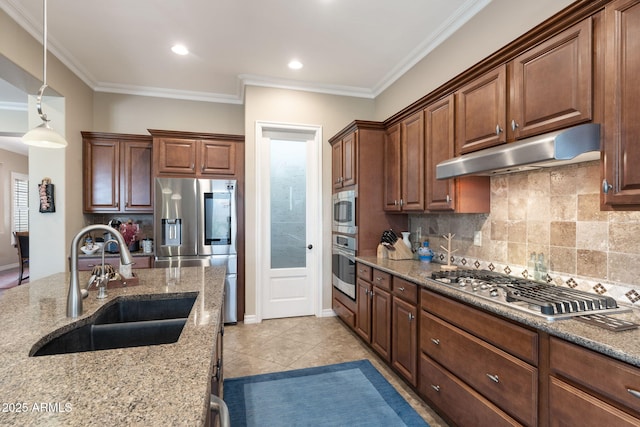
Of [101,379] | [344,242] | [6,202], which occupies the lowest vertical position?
[101,379]

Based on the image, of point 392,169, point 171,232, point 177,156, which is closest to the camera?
point 392,169

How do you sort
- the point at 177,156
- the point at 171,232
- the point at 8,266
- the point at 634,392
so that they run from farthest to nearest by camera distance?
the point at 8,266 < the point at 177,156 < the point at 171,232 < the point at 634,392

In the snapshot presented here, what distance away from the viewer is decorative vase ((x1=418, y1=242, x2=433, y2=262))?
306 centimetres

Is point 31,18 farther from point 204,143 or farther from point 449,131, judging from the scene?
point 449,131

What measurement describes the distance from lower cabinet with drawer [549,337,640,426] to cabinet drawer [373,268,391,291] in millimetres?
1409

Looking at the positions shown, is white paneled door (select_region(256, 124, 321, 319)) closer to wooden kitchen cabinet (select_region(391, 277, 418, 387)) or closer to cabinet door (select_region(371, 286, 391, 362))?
cabinet door (select_region(371, 286, 391, 362))

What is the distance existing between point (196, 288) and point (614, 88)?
7.43ft

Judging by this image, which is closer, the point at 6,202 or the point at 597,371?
the point at 597,371

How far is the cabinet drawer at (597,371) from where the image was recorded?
1.08 m

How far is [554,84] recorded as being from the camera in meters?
1.66

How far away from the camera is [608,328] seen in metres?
1.27

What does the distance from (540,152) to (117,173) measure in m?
4.33

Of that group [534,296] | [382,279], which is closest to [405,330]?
[382,279]

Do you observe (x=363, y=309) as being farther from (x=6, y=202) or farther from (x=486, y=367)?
(x=6, y=202)
